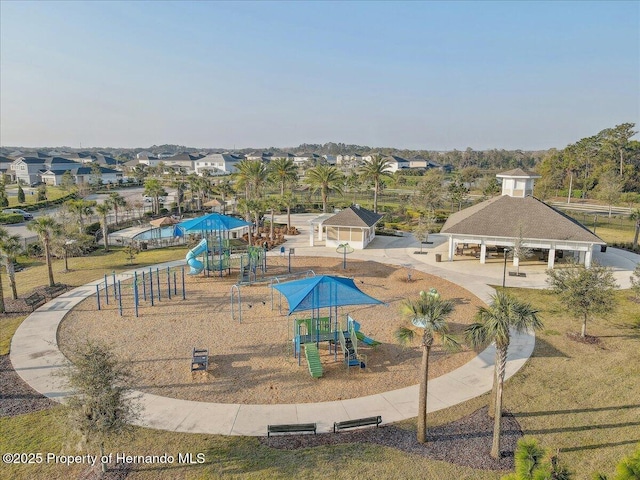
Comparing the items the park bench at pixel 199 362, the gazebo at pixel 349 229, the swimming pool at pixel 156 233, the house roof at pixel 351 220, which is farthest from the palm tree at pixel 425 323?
the swimming pool at pixel 156 233

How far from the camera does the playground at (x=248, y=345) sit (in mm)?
17062

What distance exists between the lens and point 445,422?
1467 centimetres

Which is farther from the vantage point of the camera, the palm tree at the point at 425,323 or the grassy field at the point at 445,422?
the palm tree at the point at 425,323

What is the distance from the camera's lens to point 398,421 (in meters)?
14.8

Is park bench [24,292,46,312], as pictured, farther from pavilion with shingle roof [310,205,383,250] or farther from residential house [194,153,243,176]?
residential house [194,153,243,176]

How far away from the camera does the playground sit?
17.1 meters

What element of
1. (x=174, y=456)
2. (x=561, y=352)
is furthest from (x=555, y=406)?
(x=174, y=456)

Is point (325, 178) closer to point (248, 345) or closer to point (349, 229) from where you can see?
point (349, 229)

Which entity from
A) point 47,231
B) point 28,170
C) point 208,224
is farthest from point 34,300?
point 28,170

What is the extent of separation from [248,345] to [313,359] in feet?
13.4

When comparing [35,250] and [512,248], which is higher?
[512,248]

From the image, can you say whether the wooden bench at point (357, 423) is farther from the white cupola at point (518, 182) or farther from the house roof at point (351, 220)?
the white cupola at point (518, 182)

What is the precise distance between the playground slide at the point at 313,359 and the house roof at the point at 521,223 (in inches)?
901

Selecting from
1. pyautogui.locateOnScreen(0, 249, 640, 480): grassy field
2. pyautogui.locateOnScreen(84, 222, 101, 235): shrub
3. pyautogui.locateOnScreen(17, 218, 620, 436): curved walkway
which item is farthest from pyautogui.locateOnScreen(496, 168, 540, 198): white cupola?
pyautogui.locateOnScreen(84, 222, 101, 235): shrub
